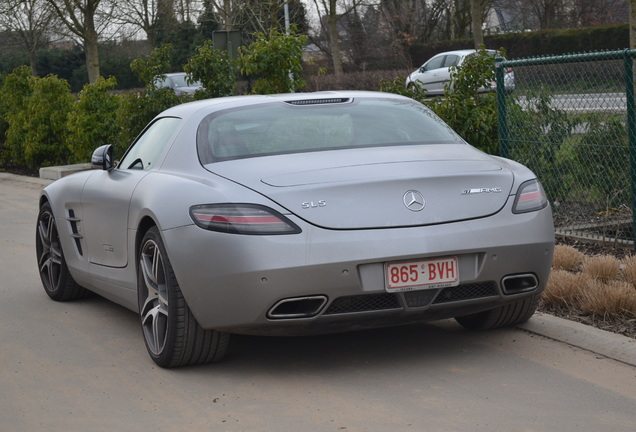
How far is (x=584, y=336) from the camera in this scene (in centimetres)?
566

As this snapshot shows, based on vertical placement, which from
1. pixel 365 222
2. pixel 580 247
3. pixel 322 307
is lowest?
pixel 580 247

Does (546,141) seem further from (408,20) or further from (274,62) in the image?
(408,20)

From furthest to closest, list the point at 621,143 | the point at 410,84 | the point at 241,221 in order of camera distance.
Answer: the point at 410,84
the point at 621,143
the point at 241,221

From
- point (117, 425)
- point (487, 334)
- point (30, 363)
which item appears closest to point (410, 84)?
point (487, 334)

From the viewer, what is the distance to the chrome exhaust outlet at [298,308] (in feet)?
16.0

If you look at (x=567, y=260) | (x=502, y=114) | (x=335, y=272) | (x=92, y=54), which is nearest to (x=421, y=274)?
(x=335, y=272)

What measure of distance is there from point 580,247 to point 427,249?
3820 millimetres

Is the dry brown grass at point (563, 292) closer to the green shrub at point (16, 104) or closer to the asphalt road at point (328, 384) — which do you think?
the asphalt road at point (328, 384)

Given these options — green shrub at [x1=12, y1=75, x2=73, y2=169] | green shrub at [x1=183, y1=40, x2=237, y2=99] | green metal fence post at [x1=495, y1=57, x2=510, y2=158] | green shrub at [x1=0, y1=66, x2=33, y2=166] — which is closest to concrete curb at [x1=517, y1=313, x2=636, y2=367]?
green metal fence post at [x1=495, y1=57, x2=510, y2=158]

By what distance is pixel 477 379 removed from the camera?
5012 millimetres

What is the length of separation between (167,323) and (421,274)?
1.27 meters

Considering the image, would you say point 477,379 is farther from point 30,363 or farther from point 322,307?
point 30,363

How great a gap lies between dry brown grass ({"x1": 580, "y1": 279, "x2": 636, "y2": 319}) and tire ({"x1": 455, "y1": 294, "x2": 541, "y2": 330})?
39cm

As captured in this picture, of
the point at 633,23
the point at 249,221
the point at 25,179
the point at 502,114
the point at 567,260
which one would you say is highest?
the point at 633,23
